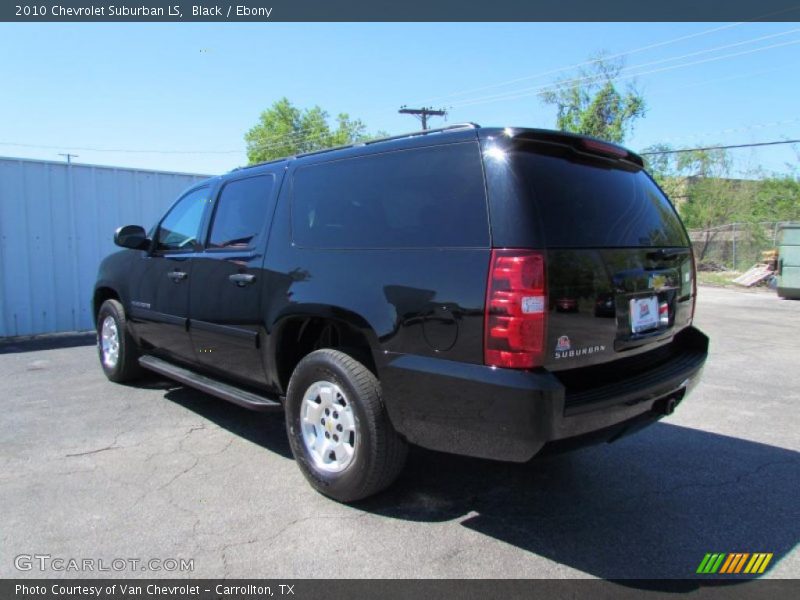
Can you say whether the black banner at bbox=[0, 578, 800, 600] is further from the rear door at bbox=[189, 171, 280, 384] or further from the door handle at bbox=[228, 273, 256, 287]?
the door handle at bbox=[228, 273, 256, 287]

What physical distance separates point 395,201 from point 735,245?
88.4 ft

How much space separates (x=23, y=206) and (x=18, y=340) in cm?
218

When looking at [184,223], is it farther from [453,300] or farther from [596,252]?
[596,252]

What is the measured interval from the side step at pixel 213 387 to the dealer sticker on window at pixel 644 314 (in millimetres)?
2202

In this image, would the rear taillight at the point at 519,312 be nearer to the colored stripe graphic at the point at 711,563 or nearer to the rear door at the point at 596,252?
the rear door at the point at 596,252

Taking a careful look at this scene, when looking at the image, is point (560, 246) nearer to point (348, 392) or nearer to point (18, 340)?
point (348, 392)

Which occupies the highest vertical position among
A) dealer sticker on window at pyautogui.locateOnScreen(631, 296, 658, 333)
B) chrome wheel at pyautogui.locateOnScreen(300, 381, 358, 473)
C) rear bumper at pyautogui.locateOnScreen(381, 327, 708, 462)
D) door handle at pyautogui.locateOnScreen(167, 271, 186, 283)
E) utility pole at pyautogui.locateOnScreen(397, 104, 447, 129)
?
utility pole at pyautogui.locateOnScreen(397, 104, 447, 129)

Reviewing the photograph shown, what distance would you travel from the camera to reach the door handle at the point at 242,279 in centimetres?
373

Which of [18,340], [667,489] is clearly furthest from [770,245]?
[18,340]

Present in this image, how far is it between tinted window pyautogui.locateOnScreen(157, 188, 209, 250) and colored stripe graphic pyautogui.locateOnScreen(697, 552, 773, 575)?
3.98 metres

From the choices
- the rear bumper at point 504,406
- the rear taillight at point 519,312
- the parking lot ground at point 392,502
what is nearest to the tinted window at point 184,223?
the parking lot ground at point 392,502

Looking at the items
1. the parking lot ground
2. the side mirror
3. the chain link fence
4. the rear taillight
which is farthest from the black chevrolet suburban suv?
the chain link fence

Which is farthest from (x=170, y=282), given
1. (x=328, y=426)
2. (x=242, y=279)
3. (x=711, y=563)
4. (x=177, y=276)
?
(x=711, y=563)

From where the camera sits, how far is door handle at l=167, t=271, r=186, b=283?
4461 millimetres
